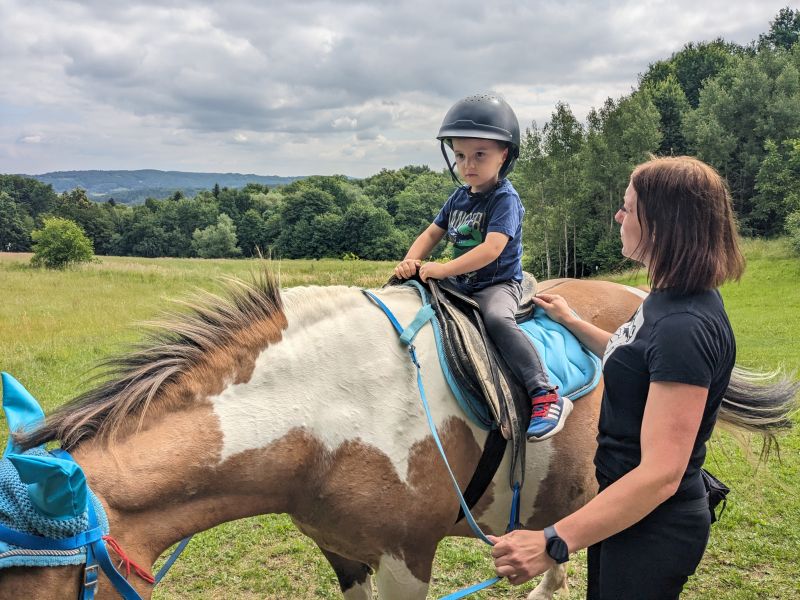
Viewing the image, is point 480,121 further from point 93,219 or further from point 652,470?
point 93,219

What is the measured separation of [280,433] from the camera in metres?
1.94

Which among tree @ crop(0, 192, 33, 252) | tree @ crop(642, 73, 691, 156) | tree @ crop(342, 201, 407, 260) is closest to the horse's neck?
tree @ crop(642, 73, 691, 156)

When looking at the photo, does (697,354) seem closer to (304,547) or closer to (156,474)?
(156,474)

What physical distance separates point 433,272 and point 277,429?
1.03m

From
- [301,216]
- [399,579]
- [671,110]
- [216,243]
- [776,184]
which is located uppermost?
[671,110]

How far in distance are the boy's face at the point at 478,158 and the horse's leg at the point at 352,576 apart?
197 centimetres

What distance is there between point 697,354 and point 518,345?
3.77 ft

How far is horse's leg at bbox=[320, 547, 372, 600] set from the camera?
2549 millimetres

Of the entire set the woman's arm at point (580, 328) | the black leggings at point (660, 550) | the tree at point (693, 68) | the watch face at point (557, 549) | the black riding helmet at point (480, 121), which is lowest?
the black leggings at point (660, 550)

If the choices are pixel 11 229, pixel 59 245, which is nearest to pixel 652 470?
pixel 59 245

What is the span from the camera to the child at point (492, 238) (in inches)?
94.7

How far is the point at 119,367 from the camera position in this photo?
2.07 meters

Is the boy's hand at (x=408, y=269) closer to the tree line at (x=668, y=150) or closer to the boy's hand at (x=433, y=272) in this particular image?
the boy's hand at (x=433, y=272)

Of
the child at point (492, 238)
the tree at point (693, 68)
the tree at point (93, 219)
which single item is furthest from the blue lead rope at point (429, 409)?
the tree at point (93, 219)
